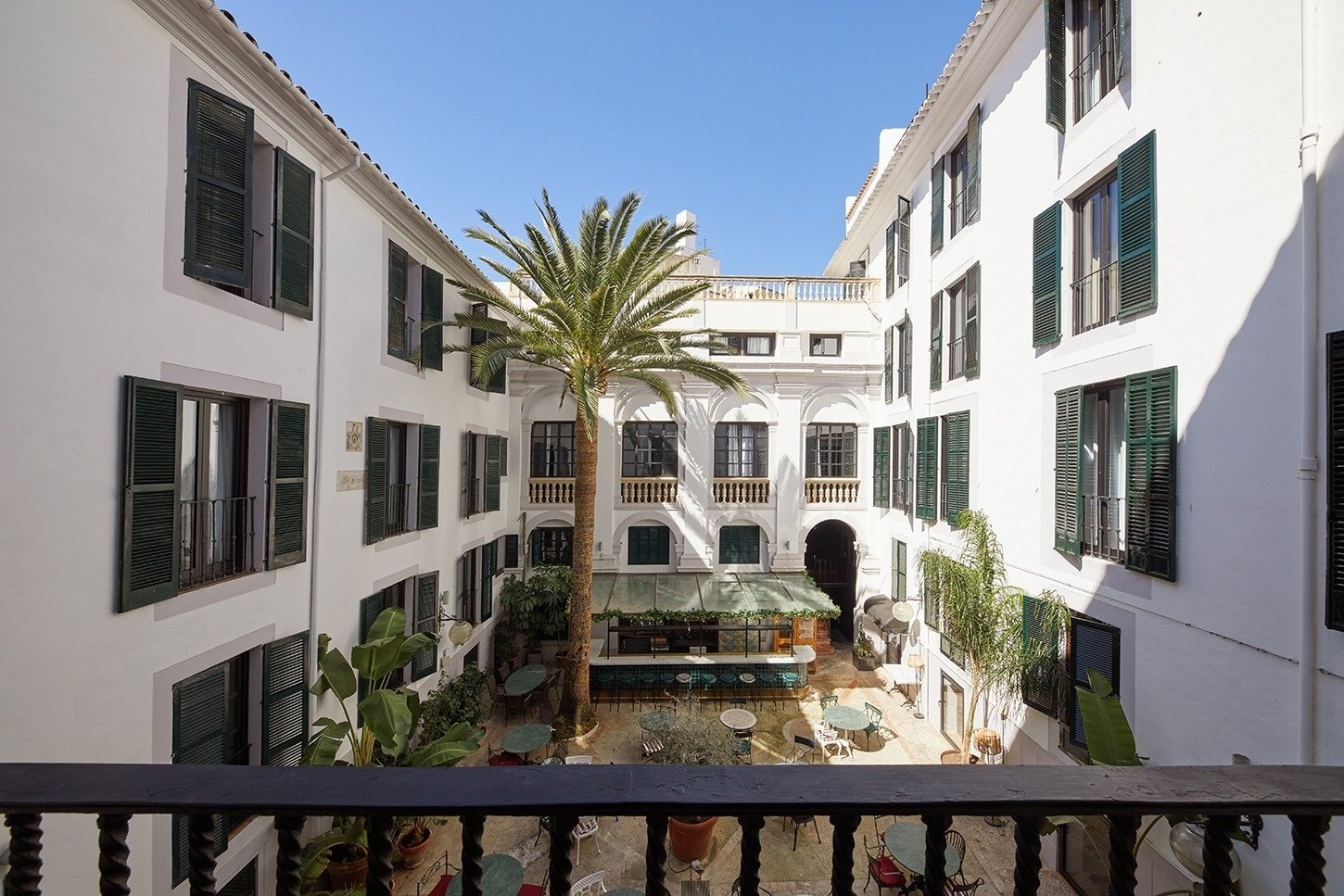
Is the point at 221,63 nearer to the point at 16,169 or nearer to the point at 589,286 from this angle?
the point at 16,169

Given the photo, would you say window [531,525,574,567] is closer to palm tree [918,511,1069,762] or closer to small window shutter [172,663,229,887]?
palm tree [918,511,1069,762]

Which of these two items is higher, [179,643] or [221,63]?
[221,63]

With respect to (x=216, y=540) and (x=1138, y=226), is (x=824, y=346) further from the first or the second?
(x=216, y=540)

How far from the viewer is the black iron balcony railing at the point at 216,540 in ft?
22.6

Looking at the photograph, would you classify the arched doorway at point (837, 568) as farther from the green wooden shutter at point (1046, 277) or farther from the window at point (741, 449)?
A: the green wooden shutter at point (1046, 277)

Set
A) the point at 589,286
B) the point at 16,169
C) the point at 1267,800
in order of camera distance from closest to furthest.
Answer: the point at 1267,800 < the point at 16,169 < the point at 589,286

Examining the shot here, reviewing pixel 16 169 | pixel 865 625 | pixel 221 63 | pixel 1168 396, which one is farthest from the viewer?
pixel 865 625

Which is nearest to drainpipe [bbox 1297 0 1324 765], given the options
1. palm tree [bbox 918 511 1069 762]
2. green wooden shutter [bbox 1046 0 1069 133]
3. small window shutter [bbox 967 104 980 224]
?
palm tree [bbox 918 511 1069 762]

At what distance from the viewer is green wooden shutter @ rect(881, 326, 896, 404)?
17.6 m

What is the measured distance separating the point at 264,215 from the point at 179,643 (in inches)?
218

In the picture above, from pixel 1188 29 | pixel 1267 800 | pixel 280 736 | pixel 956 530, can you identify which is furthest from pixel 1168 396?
pixel 280 736

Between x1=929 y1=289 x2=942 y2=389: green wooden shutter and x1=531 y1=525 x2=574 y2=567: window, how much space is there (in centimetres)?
1158

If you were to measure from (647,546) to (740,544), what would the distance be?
9.91 ft

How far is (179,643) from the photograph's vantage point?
648 cm
